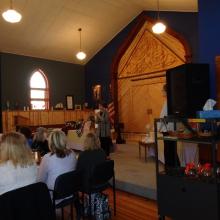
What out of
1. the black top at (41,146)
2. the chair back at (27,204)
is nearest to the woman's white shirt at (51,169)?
the chair back at (27,204)

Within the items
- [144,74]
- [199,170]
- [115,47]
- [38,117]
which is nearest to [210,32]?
[199,170]

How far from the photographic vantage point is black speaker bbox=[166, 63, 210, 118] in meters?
2.96

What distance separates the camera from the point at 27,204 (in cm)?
196

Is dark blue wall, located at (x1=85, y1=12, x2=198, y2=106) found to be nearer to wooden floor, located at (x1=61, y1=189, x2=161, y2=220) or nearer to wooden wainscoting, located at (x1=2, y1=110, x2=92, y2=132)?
wooden wainscoting, located at (x1=2, y1=110, x2=92, y2=132)

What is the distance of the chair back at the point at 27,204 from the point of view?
6.05ft

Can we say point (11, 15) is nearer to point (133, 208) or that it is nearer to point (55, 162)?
point (55, 162)

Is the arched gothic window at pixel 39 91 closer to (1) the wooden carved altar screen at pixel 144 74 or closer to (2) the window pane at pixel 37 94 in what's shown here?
(2) the window pane at pixel 37 94

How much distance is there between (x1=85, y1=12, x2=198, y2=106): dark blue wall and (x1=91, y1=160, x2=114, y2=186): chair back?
589cm

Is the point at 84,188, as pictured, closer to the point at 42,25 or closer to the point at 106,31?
the point at 42,25

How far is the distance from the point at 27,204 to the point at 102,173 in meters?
1.50

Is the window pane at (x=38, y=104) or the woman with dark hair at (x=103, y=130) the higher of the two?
the window pane at (x=38, y=104)

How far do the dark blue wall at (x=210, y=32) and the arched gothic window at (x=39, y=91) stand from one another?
8.55m

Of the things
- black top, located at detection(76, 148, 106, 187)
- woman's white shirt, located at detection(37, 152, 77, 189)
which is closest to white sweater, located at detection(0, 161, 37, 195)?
woman's white shirt, located at detection(37, 152, 77, 189)

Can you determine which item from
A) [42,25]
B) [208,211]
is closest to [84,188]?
[208,211]
